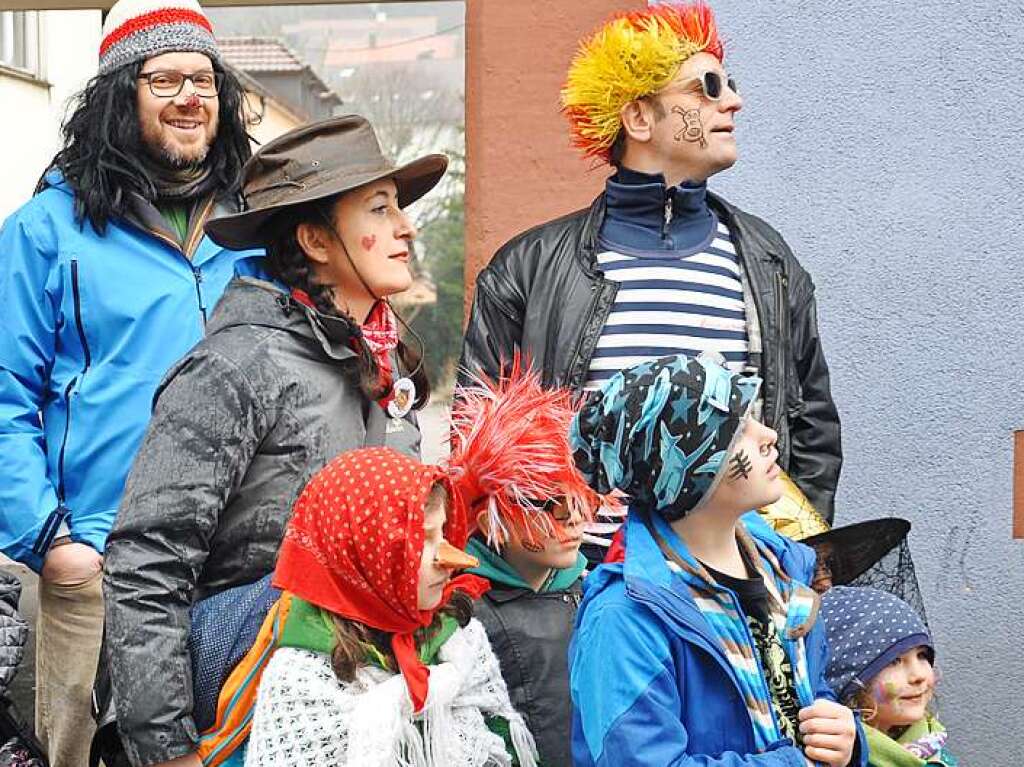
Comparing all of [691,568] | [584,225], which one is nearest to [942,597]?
[584,225]

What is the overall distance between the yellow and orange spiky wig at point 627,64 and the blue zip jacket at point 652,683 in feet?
5.09

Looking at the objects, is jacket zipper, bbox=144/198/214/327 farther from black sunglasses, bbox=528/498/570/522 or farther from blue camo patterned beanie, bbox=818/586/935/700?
blue camo patterned beanie, bbox=818/586/935/700

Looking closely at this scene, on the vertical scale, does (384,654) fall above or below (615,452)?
below

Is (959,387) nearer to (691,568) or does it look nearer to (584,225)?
(584,225)

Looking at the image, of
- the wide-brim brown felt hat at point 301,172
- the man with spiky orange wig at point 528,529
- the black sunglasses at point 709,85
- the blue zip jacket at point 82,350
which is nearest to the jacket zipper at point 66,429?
the blue zip jacket at point 82,350

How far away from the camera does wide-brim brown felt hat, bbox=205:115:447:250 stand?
347 cm

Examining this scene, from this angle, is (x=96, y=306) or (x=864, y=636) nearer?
(x=864, y=636)

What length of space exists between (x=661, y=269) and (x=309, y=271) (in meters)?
0.96

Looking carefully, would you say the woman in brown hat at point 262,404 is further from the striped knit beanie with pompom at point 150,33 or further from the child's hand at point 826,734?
the child's hand at point 826,734

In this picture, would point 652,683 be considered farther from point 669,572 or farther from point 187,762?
point 187,762

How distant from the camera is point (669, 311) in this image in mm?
4047

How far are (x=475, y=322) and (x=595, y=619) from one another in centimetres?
146

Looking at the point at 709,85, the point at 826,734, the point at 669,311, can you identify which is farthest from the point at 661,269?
the point at 826,734

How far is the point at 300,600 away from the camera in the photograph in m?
2.97
